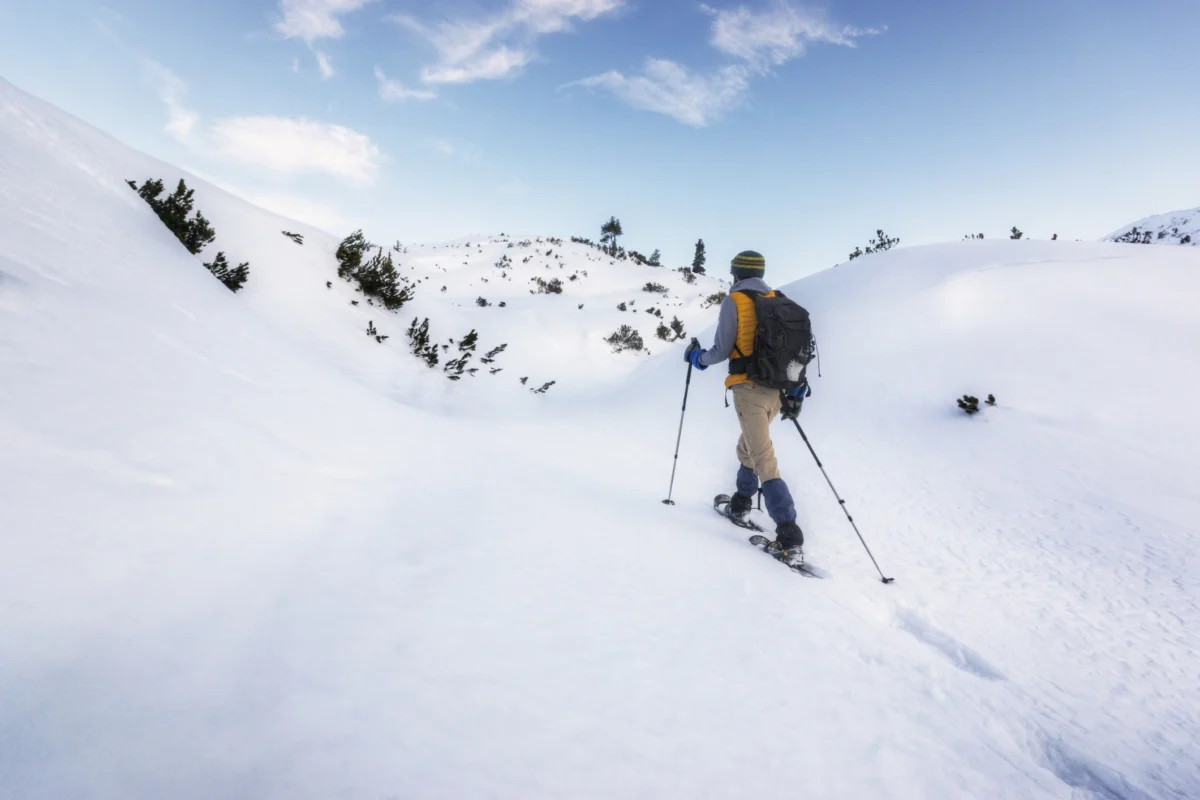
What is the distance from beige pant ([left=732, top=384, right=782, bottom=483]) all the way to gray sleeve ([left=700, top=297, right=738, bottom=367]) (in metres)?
0.34

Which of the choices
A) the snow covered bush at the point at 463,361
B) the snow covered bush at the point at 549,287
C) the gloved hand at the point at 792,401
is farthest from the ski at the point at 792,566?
the snow covered bush at the point at 549,287

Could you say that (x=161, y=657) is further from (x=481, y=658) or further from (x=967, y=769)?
(x=967, y=769)

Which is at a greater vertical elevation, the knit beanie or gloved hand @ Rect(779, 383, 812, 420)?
the knit beanie

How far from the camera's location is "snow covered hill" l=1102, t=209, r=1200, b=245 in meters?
18.0

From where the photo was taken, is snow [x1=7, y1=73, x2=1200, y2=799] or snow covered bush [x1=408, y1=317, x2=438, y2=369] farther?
snow covered bush [x1=408, y1=317, x2=438, y2=369]

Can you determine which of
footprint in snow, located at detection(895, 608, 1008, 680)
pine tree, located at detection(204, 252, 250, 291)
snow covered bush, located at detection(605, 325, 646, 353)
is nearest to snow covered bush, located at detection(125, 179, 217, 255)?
pine tree, located at detection(204, 252, 250, 291)

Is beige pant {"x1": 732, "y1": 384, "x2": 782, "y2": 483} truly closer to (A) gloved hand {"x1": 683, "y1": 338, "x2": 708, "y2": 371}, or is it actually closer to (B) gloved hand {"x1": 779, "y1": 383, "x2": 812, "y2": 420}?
(B) gloved hand {"x1": 779, "y1": 383, "x2": 812, "y2": 420}

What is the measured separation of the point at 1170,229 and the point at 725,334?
110 feet

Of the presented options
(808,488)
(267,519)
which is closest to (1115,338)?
(808,488)

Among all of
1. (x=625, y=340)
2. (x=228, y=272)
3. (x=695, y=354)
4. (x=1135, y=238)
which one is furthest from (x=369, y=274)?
(x=1135, y=238)

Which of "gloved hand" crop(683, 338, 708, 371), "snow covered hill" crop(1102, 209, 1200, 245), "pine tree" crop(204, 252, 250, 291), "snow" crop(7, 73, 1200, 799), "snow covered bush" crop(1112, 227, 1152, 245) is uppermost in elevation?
"snow covered hill" crop(1102, 209, 1200, 245)

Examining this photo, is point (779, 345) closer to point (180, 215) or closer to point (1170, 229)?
point (180, 215)

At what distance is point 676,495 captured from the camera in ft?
17.3

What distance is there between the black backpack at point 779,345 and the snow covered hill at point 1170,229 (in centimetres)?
2272
